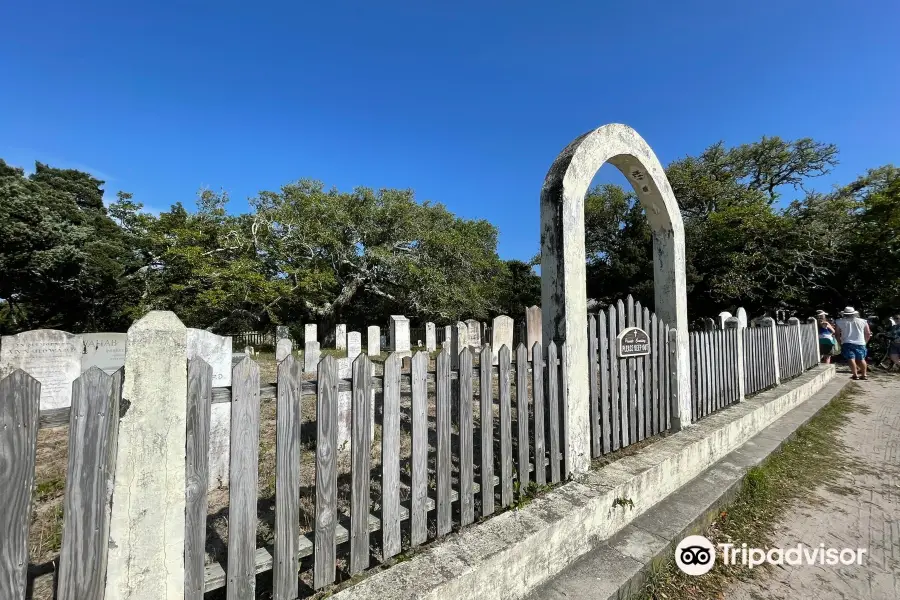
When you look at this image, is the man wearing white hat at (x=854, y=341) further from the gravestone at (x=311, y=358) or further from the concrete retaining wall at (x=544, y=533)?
the gravestone at (x=311, y=358)

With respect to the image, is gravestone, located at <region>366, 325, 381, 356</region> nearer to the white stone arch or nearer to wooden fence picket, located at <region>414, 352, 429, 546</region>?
the white stone arch

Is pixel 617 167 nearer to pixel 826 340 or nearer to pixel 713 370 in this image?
pixel 713 370

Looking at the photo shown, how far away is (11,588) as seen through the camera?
3.97 ft

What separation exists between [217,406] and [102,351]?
4895 millimetres

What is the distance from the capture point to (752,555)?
9.10ft

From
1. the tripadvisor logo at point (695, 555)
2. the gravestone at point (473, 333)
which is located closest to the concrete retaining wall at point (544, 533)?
the tripadvisor logo at point (695, 555)

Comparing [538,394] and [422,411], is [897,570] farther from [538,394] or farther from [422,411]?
[422,411]

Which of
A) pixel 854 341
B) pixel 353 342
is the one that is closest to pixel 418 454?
pixel 353 342

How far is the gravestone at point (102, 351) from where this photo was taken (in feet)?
22.2

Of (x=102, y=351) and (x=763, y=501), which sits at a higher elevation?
(x=102, y=351)

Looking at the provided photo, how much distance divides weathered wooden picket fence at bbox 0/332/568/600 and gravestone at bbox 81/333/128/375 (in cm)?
695

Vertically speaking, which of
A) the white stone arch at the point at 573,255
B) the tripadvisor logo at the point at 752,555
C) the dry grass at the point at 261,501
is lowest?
the tripadvisor logo at the point at 752,555

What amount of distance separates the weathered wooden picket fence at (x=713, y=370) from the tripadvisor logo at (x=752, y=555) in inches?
62.8

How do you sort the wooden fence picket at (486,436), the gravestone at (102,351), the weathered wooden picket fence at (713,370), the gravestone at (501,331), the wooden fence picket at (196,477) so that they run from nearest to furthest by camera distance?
the wooden fence picket at (196,477) → the wooden fence picket at (486,436) → the weathered wooden picket fence at (713,370) → the gravestone at (102,351) → the gravestone at (501,331)
